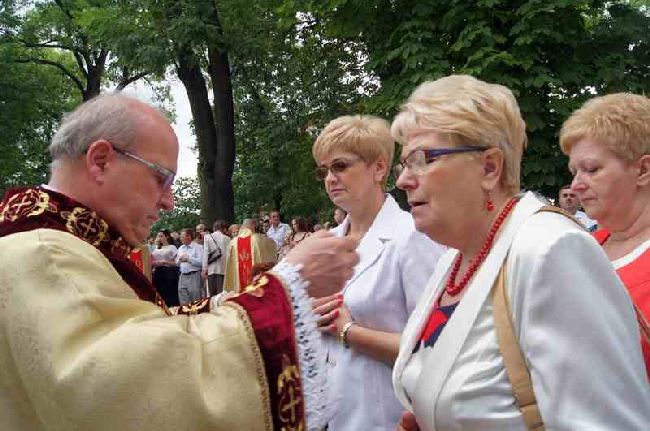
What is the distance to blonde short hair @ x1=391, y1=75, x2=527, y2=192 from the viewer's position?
7.60ft

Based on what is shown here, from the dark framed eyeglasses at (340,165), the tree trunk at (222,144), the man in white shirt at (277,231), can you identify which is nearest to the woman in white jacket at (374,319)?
the dark framed eyeglasses at (340,165)

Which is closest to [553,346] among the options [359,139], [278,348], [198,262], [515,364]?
[515,364]

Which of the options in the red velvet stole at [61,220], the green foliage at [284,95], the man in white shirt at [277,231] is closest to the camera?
the red velvet stole at [61,220]

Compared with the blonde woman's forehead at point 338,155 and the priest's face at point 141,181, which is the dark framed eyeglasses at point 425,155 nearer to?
the priest's face at point 141,181

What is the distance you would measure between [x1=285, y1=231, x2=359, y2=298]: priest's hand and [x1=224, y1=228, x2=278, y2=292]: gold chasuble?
9282mm

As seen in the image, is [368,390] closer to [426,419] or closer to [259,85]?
[426,419]

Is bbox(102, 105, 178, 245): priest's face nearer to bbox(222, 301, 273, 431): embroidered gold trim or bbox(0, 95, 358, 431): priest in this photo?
bbox(0, 95, 358, 431): priest

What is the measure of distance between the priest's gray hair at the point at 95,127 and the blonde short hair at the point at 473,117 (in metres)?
0.89

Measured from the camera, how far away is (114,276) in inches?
83.0

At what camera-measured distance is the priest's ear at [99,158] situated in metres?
2.28

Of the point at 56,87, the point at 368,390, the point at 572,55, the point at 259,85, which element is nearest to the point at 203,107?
the point at 259,85

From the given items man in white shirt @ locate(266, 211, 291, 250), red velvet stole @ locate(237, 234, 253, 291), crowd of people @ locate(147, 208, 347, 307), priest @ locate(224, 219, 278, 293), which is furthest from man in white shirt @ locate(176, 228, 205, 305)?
red velvet stole @ locate(237, 234, 253, 291)

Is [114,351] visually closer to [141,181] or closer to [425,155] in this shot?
[141,181]

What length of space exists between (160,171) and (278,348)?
0.67 m
